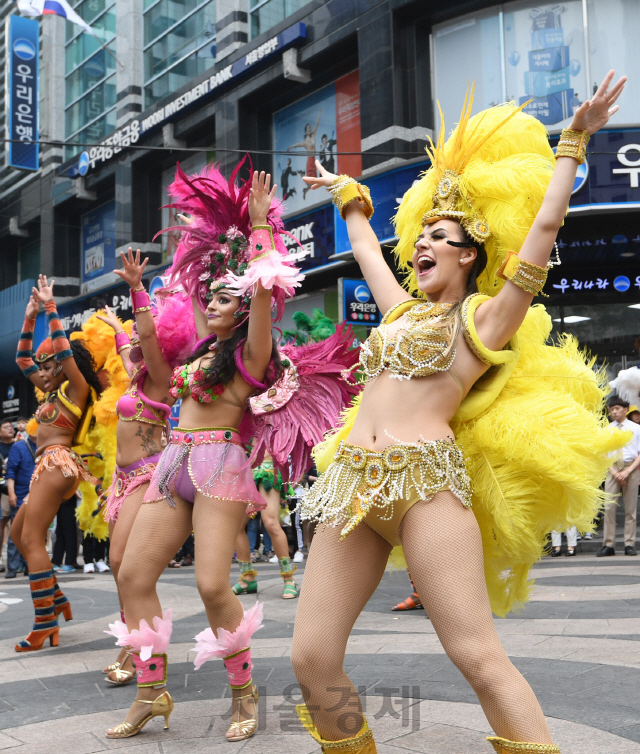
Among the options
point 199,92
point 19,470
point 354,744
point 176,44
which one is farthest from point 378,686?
point 176,44

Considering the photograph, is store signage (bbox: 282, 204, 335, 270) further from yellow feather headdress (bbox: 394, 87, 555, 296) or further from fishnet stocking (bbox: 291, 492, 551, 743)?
fishnet stocking (bbox: 291, 492, 551, 743)

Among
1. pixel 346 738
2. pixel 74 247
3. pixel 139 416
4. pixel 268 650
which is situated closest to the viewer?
pixel 346 738

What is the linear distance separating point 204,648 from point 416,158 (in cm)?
1202

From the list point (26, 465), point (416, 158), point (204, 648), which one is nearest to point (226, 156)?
point (416, 158)

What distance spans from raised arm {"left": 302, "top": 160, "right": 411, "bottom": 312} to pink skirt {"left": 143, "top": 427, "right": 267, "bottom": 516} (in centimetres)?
104

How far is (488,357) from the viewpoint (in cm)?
241

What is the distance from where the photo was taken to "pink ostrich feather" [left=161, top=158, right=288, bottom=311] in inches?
152

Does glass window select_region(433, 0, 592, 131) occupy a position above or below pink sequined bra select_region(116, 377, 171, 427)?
above

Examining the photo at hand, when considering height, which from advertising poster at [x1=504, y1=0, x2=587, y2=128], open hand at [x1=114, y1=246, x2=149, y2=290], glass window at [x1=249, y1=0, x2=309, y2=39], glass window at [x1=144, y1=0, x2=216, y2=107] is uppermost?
glass window at [x1=144, y1=0, x2=216, y2=107]

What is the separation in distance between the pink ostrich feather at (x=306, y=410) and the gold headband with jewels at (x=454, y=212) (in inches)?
44.3

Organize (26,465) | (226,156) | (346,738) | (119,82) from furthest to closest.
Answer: (119,82) < (226,156) < (26,465) < (346,738)

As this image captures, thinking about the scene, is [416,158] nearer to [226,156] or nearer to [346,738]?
[226,156]

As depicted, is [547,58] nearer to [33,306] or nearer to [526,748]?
[33,306]

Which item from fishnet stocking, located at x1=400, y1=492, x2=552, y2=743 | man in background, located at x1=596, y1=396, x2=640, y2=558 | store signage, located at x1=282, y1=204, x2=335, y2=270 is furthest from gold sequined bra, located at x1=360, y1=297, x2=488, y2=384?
store signage, located at x1=282, y1=204, x2=335, y2=270
